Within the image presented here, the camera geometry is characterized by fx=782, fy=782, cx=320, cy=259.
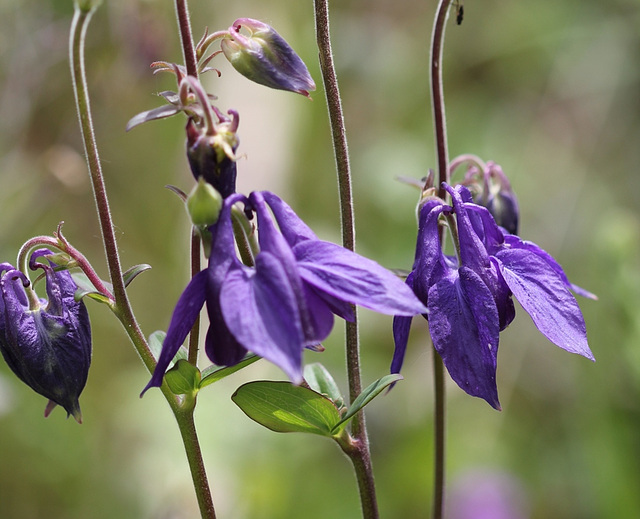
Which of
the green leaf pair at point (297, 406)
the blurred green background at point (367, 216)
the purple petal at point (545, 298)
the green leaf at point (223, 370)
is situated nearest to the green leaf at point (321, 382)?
the green leaf pair at point (297, 406)

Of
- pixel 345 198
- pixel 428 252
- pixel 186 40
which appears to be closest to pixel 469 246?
pixel 428 252

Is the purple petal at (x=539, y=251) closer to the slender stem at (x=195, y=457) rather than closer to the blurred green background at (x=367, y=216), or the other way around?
the slender stem at (x=195, y=457)

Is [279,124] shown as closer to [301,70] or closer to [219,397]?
[219,397]

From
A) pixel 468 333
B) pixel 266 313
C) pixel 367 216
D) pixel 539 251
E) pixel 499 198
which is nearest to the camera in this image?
pixel 266 313

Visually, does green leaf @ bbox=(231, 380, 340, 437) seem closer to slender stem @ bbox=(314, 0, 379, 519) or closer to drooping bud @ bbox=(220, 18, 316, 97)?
slender stem @ bbox=(314, 0, 379, 519)

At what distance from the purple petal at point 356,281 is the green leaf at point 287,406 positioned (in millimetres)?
169

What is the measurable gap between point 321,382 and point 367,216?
7.08 ft

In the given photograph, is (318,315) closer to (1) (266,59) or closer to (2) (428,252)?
(2) (428,252)

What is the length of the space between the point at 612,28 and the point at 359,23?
1170mm

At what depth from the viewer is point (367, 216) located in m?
3.18

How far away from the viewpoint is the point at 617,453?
2363 mm

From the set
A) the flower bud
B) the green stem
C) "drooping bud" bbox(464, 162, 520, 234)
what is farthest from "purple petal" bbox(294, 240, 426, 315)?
"drooping bud" bbox(464, 162, 520, 234)

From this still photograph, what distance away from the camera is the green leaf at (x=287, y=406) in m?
0.90

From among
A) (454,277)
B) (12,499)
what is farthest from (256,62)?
(12,499)
